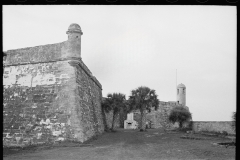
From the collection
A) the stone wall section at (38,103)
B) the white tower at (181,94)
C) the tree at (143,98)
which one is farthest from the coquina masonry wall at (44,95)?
the white tower at (181,94)

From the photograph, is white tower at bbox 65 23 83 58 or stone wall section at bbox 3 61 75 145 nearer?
stone wall section at bbox 3 61 75 145

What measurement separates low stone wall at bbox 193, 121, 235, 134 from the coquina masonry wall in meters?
16.4

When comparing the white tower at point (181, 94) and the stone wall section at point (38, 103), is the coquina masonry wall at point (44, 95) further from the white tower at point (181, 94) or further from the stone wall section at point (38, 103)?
the white tower at point (181, 94)

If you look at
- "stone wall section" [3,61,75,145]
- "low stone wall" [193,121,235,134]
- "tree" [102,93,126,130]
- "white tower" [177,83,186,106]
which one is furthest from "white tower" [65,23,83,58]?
"white tower" [177,83,186,106]

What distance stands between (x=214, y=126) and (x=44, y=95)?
64.5 ft

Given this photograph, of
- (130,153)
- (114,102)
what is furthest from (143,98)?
(130,153)

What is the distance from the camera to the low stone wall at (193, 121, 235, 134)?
25.4 meters

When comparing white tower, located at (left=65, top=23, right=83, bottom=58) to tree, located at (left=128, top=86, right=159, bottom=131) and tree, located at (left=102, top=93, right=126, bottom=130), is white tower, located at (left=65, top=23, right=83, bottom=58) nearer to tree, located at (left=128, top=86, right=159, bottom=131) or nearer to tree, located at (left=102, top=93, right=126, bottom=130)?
tree, located at (left=102, top=93, right=126, bottom=130)

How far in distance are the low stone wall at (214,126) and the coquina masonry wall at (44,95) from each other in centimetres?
1640

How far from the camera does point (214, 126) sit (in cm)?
2723

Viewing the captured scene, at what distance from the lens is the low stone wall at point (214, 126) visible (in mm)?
25422

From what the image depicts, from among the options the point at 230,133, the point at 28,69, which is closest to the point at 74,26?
the point at 28,69

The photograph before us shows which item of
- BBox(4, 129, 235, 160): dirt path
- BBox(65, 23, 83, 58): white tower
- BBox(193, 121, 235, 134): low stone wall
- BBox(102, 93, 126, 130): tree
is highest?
BBox(65, 23, 83, 58): white tower
